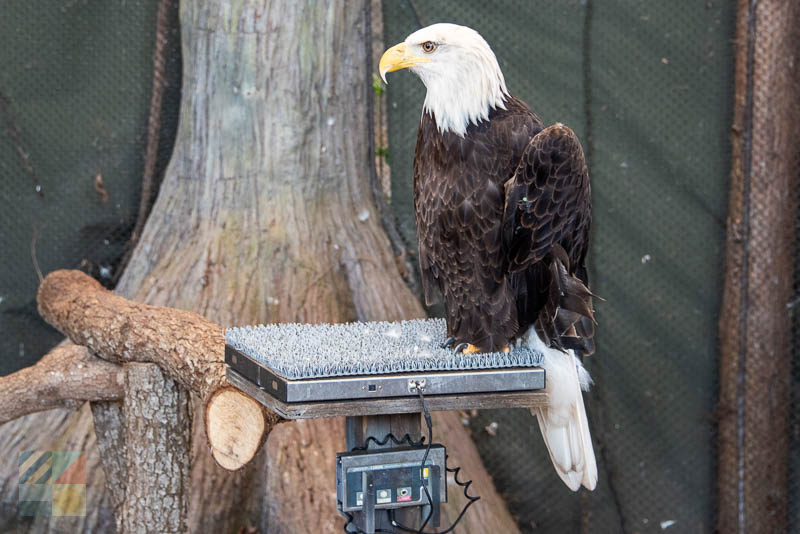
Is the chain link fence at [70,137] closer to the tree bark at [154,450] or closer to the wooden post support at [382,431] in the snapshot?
the tree bark at [154,450]

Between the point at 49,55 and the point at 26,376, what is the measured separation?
4.64 ft

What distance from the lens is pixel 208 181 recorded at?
3.08m

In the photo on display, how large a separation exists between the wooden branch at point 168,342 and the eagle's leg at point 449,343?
1.38 ft

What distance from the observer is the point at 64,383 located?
8.03ft

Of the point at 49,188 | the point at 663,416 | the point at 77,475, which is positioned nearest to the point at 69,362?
the point at 77,475

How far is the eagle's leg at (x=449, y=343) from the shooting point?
78.9 inches

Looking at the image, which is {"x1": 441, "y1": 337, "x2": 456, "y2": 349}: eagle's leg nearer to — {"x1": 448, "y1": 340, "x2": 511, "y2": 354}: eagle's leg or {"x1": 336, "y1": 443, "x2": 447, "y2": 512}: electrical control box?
{"x1": 448, "y1": 340, "x2": 511, "y2": 354}: eagle's leg

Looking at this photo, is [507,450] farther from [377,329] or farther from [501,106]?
[501,106]

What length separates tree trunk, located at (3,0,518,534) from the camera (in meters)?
2.98

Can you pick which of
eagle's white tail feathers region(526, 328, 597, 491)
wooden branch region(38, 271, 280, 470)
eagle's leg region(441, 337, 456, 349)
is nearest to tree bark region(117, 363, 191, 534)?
Result: wooden branch region(38, 271, 280, 470)

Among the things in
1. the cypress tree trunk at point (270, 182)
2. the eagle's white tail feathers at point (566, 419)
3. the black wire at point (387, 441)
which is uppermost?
the cypress tree trunk at point (270, 182)

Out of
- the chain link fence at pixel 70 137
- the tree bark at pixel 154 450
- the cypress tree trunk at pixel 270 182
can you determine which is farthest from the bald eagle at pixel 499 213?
the chain link fence at pixel 70 137

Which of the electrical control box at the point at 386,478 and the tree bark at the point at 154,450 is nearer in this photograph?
the electrical control box at the point at 386,478

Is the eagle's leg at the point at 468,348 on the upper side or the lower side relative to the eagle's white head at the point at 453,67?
lower
